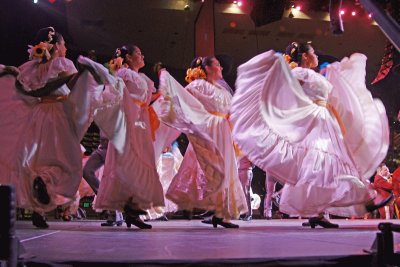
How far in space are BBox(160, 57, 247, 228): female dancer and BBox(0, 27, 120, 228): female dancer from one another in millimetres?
807

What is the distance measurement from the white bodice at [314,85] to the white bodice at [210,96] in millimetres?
791

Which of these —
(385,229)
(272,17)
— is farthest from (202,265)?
(272,17)

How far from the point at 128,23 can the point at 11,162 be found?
9.16 meters

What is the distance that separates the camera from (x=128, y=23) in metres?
13.2

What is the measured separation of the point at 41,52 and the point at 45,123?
0.74 metres

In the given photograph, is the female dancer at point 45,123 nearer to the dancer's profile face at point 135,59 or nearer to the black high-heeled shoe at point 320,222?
the dancer's profile face at point 135,59

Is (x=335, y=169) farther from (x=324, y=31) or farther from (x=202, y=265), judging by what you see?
(x=324, y=31)

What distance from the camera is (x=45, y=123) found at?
4.45 metres

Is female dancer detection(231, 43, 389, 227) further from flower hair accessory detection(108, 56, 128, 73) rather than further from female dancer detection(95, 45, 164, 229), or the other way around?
flower hair accessory detection(108, 56, 128, 73)

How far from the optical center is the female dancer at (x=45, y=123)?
4320 millimetres

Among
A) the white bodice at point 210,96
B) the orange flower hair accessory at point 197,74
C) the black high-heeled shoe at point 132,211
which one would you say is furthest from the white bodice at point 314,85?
the black high-heeled shoe at point 132,211

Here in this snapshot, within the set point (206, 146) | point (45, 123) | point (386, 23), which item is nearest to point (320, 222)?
point (206, 146)

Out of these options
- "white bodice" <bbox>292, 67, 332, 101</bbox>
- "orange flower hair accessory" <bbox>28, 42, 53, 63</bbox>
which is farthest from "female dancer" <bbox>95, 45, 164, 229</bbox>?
"white bodice" <bbox>292, 67, 332, 101</bbox>

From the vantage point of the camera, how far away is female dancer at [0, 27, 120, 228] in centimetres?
432
